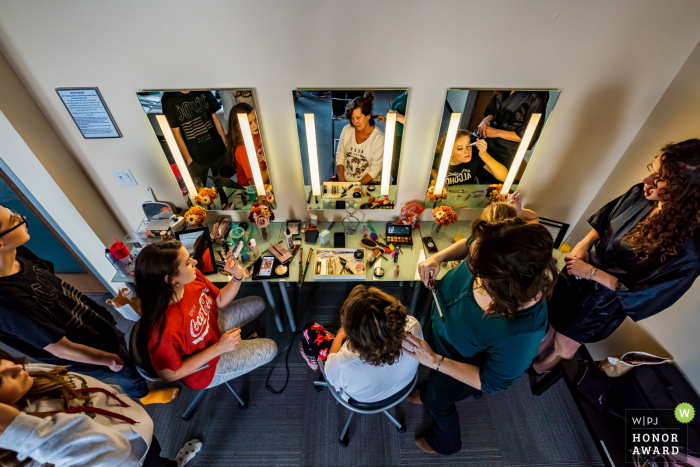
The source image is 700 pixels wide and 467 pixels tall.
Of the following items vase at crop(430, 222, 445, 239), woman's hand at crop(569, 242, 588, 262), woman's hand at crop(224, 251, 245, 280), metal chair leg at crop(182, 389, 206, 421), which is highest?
woman's hand at crop(569, 242, 588, 262)

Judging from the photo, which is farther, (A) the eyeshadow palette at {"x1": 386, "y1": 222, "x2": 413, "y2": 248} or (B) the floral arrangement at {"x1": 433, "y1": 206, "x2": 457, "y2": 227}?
(A) the eyeshadow palette at {"x1": 386, "y1": 222, "x2": 413, "y2": 248}

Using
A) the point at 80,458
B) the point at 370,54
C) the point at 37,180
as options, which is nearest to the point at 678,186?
the point at 370,54

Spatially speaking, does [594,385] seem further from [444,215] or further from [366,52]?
[366,52]

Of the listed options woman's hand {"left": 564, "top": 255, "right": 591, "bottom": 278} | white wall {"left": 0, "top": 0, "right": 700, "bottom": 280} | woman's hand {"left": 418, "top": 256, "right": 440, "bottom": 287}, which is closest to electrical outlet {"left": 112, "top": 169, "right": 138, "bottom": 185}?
white wall {"left": 0, "top": 0, "right": 700, "bottom": 280}

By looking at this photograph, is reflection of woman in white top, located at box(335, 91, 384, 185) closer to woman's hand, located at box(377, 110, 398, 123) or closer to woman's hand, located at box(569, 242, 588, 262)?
woman's hand, located at box(377, 110, 398, 123)

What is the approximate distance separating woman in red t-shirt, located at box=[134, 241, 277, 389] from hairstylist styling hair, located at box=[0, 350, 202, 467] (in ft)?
0.97

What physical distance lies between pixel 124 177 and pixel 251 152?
1198mm

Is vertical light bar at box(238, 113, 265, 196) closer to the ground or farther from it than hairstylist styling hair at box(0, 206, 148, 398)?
farther from it

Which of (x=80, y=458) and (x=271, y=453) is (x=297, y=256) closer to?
(x=271, y=453)

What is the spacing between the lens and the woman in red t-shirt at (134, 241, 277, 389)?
1632 mm

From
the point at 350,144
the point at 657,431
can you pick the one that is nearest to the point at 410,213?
the point at 350,144

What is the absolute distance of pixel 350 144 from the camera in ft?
7.65

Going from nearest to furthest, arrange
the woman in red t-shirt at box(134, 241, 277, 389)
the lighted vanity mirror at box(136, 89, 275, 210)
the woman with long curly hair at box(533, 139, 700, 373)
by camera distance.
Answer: the woman with long curly hair at box(533, 139, 700, 373) → the woman in red t-shirt at box(134, 241, 277, 389) → the lighted vanity mirror at box(136, 89, 275, 210)

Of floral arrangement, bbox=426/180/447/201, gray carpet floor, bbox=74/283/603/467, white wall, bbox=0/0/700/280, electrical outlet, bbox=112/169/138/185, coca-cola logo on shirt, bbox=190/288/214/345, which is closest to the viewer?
white wall, bbox=0/0/700/280
